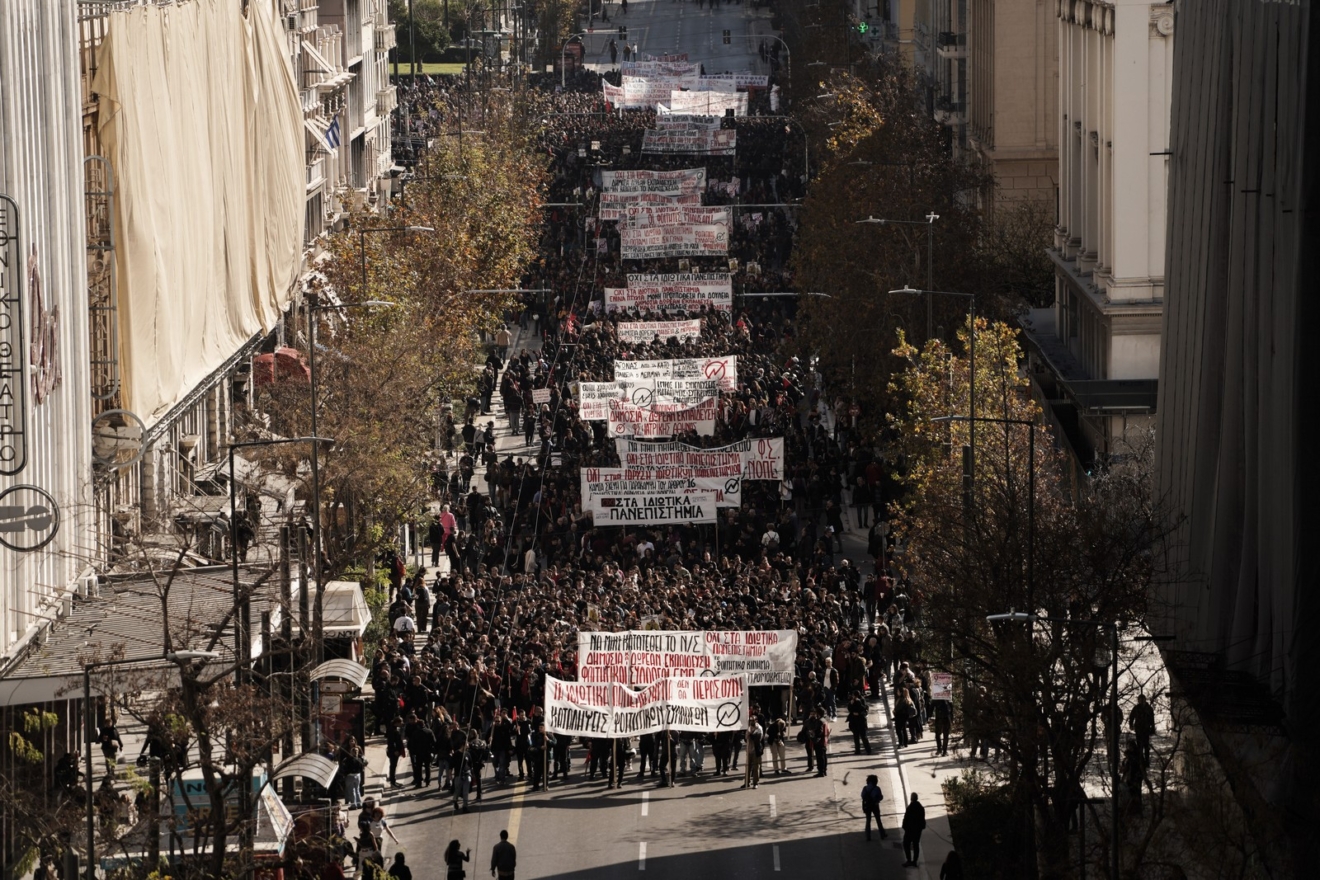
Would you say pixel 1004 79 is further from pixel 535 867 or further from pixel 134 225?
pixel 535 867

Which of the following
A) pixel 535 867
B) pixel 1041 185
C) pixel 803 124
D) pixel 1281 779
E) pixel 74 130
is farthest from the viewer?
pixel 803 124

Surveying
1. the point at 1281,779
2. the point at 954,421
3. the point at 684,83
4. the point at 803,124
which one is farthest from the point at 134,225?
the point at 684,83

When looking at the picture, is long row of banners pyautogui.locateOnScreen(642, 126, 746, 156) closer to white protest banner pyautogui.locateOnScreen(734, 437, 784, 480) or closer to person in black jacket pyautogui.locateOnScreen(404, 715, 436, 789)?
white protest banner pyautogui.locateOnScreen(734, 437, 784, 480)

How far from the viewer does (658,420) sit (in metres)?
59.9

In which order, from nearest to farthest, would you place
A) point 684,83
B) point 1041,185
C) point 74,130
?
point 74,130 → point 1041,185 → point 684,83

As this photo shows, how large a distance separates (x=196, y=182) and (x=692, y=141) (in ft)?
205

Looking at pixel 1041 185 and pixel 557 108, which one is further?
pixel 557 108

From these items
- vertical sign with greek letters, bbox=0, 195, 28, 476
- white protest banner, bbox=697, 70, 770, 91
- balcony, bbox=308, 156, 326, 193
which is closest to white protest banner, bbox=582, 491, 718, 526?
vertical sign with greek letters, bbox=0, 195, 28, 476

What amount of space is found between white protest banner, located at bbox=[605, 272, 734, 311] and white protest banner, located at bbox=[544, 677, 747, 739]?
124 feet

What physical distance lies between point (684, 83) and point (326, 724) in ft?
307

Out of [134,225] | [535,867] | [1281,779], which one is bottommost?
[535,867]

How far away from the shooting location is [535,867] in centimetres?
3691

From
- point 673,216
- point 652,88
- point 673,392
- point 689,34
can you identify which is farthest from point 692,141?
point 689,34

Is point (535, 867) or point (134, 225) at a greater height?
point (134, 225)
